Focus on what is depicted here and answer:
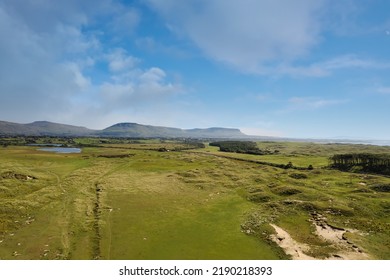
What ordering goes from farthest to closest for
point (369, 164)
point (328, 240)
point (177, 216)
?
point (369, 164) < point (177, 216) < point (328, 240)

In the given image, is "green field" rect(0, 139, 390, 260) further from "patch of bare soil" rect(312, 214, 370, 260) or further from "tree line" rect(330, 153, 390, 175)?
"tree line" rect(330, 153, 390, 175)

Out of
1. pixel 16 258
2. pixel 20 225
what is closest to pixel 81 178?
pixel 20 225

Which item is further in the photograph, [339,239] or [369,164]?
[369,164]

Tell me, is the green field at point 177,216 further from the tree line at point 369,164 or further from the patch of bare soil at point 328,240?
the tree line at point 369,164

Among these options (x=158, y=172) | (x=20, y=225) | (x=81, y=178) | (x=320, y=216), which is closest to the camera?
(x=20, y=225)

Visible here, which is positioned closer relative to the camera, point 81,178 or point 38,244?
point 38,244

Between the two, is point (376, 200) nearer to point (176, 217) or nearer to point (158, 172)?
point (176, 217)

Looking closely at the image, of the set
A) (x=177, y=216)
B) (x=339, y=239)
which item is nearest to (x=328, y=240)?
(x=339, y=239)

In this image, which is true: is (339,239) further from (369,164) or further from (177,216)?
(369,164)
